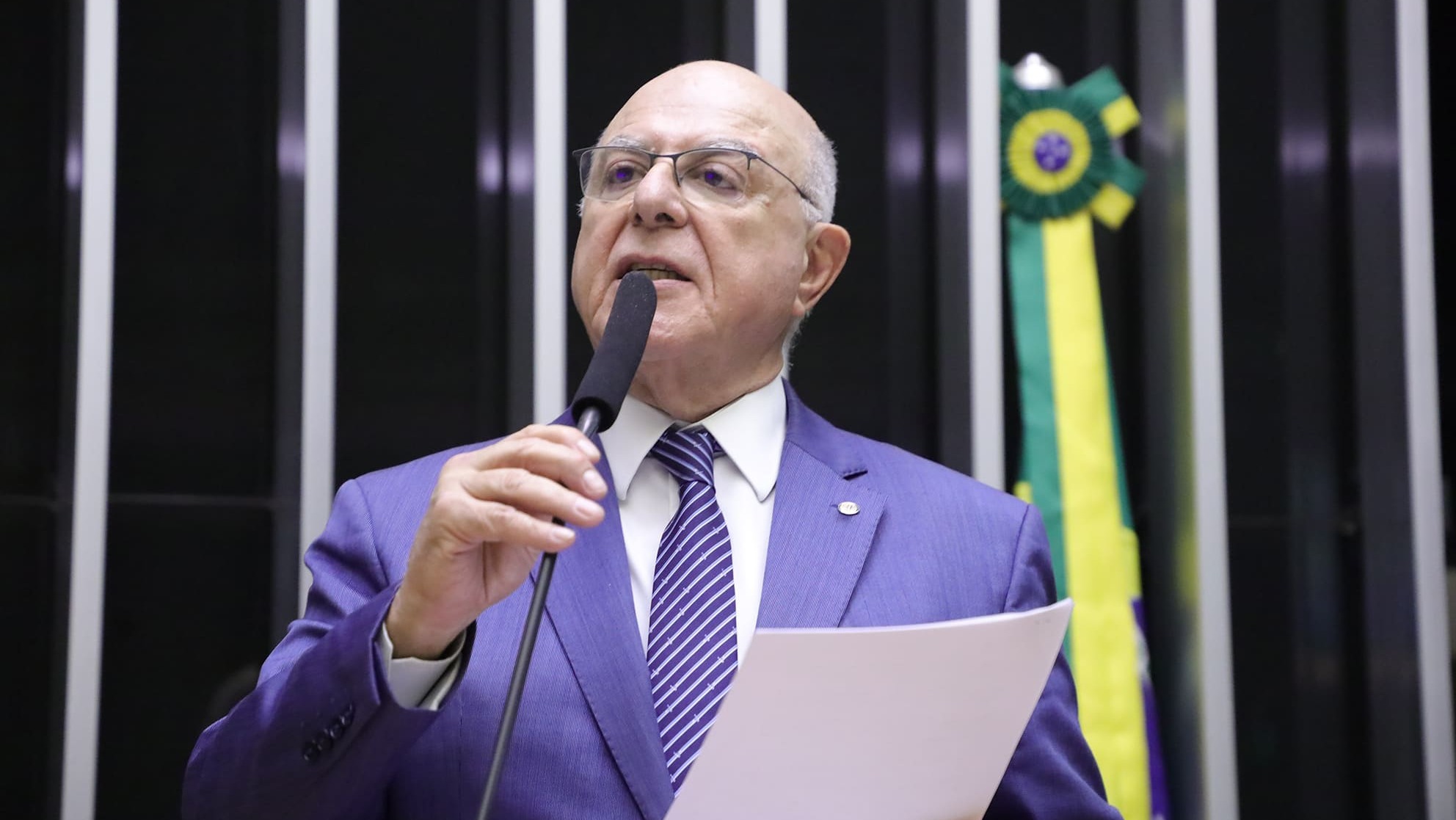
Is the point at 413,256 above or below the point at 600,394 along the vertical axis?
above

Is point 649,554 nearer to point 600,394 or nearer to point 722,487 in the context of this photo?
point 722,487

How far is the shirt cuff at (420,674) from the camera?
117 cm

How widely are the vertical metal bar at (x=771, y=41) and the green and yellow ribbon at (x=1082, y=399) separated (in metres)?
0.44

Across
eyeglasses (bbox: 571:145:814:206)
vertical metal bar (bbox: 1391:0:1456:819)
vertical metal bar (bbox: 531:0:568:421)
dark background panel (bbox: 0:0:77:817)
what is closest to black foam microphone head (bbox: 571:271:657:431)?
eyeglasses (bbox: 571:145:814:206)

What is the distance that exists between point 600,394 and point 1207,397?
187 cm

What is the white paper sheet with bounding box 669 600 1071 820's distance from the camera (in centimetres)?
100

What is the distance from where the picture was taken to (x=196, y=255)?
2.59 meters

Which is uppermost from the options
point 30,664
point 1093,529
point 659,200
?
point 659,200

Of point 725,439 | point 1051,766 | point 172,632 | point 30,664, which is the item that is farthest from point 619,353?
point 30,664

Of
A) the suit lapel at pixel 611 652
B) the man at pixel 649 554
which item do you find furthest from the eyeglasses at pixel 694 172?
the suit lapel at pixel 611 652

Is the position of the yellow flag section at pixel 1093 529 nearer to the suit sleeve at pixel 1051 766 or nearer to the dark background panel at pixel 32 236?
the suit sleeve at pixel 1051 766

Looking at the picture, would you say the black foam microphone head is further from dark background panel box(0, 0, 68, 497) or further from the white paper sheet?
dark background panel box(0, 0, 68, 497)

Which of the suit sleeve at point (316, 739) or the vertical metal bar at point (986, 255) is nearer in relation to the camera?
the suit sleeve at point (316, 739)

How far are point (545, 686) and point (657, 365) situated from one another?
45 centimetres
